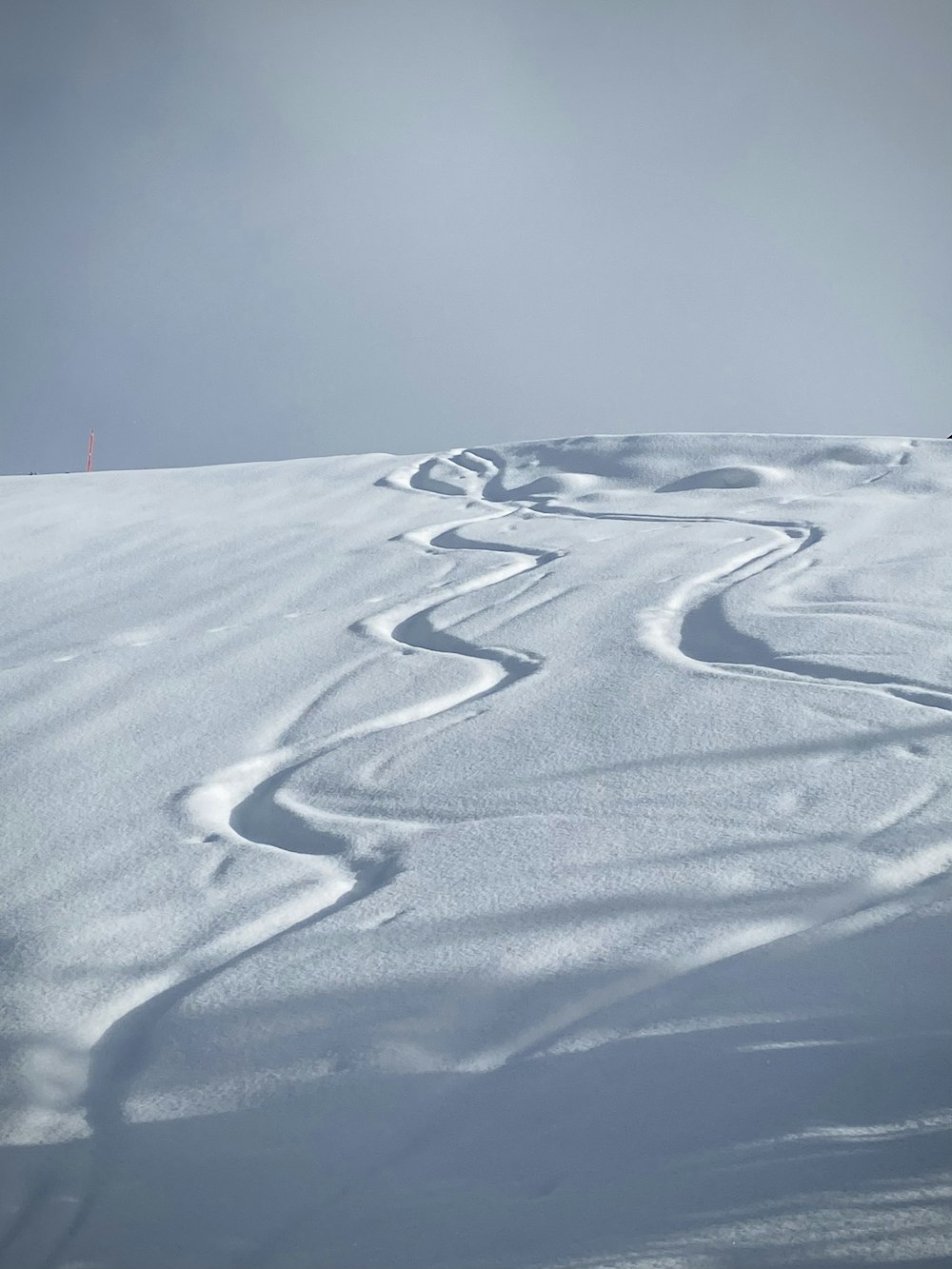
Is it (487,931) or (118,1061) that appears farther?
(487,931)

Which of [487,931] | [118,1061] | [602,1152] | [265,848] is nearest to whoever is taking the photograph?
[602,1152]

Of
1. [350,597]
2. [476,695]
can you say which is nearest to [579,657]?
[476,695]

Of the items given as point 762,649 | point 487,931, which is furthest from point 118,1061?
point 762,649

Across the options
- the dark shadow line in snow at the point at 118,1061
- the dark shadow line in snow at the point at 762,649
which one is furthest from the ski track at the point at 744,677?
the dark shadow line in snow at the point at 118,1061

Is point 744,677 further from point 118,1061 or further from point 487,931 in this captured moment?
point 118,1061

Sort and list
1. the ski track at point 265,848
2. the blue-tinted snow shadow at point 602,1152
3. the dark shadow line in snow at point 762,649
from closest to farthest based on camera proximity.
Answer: the blue-tinted snow shadow at point 602,1152, the ski track at point 265,848, the dark shadow line in snow at point 762,649

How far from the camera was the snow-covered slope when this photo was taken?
2.74 ft

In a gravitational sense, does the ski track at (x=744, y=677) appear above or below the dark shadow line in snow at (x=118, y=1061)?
above

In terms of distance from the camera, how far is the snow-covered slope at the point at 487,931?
0.84m

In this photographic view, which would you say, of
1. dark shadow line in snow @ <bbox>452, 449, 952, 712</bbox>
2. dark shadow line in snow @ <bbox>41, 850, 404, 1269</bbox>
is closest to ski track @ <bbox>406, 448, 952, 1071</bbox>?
dark shadow line in snow @ <bbox>452, 449, 952, 712</bbox>

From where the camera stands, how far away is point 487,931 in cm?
113

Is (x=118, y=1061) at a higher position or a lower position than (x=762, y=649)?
lower

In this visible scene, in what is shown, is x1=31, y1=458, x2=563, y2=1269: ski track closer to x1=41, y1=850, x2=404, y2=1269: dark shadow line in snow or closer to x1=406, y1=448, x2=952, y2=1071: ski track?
x1=41, y1=850, x2=404, y2=1269: dark shadow line in snow

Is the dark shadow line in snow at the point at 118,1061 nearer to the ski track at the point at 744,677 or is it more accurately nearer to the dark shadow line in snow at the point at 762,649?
the ski track at the point at 744,677
